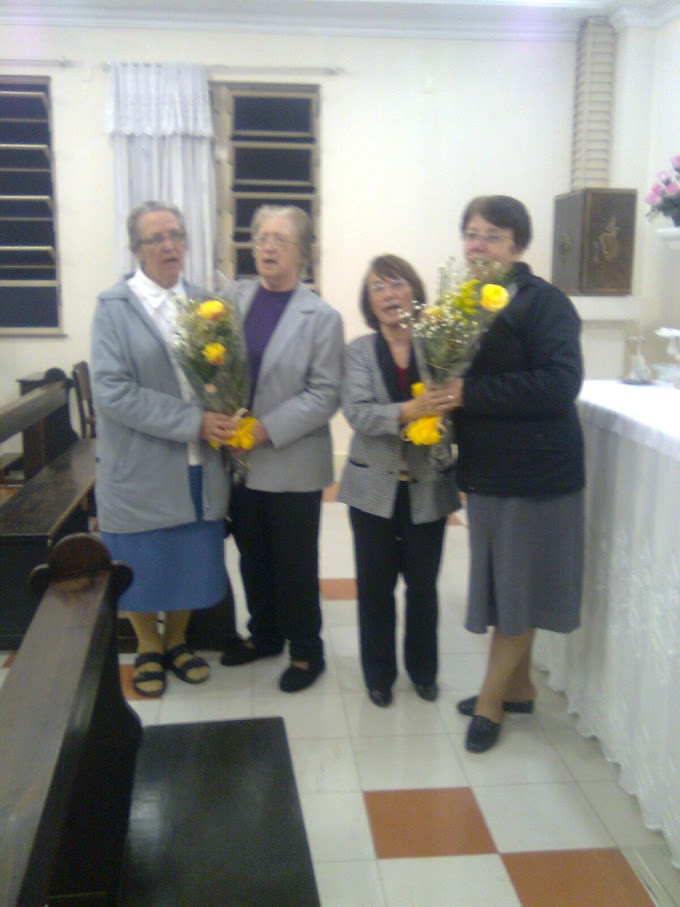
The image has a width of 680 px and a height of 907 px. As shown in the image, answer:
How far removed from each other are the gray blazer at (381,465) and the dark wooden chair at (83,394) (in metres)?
3.07

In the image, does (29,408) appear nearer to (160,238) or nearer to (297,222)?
(160,238)

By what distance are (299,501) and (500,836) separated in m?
1.06

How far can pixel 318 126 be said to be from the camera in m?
5.44

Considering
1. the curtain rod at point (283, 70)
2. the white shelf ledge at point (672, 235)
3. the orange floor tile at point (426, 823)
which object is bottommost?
the orange floor tile at point (426, 823)

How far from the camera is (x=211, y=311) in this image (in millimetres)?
2205

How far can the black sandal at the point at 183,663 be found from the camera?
2.80 meters

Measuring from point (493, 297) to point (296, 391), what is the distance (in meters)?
0.78

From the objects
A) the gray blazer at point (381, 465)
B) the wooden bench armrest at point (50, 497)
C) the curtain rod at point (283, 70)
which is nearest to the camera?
the gray blazer at point (381, 465)

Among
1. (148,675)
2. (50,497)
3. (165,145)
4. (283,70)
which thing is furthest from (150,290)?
(283,70)

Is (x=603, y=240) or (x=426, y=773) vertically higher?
(x=603, y=240)

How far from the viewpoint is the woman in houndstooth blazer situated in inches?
90.9

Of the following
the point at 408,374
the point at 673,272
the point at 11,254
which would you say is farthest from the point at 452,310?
the point at 11,254

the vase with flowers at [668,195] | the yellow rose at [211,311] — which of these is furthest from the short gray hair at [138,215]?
the vase with flowers at [668,195]

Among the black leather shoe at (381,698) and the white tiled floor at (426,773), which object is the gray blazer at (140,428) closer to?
the white tiled floor at (426,773)
